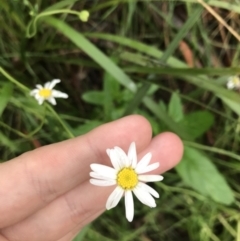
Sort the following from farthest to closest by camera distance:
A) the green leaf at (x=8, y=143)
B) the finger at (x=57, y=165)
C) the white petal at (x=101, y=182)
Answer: the green leaf at (x=8, y=143) → the finger at (x=57, y=165) → the white petal at (x=101, y=182)

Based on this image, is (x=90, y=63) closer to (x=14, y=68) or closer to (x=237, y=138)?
(x=14, y=68)

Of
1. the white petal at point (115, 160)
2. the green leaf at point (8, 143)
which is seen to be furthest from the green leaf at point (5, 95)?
the white petal at point (115, 160)

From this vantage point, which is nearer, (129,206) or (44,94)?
(129,206)

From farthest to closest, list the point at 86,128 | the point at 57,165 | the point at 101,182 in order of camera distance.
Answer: the point at 86,128, the point at 57,165, the point at 101,182

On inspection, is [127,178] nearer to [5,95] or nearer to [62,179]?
[62,179]

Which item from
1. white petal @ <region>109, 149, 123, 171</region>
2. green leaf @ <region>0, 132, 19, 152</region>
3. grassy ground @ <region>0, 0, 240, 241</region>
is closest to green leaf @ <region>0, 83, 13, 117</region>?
grassy ground @ <region>0, 0, 240, 241</region>

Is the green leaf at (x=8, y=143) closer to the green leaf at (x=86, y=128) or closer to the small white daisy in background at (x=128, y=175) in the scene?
the green leaf at (x=86, y=128)

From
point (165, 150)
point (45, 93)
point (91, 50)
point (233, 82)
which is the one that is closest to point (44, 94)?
point (45, 93)

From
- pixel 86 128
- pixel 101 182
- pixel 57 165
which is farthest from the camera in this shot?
pixel 86 128
